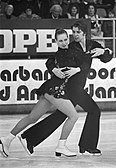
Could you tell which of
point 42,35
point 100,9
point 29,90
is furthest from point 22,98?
point 100,9

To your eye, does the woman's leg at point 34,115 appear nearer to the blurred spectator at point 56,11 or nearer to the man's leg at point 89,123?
the man's leg at point 89,123

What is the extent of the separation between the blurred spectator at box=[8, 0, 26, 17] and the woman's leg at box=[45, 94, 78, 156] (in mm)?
388

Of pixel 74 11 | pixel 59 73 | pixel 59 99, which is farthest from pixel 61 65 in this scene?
pixel 74 11

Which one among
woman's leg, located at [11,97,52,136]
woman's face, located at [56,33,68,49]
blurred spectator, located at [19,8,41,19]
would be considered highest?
blurred spectator, located at [19,8,41,19]

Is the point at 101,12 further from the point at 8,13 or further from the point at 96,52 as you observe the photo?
the point at 8,13

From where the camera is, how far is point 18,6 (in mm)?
3762

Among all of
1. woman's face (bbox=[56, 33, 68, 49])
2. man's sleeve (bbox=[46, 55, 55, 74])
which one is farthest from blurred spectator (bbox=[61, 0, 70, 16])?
man's sleeve (bbox=[46, 55, 55, 74])

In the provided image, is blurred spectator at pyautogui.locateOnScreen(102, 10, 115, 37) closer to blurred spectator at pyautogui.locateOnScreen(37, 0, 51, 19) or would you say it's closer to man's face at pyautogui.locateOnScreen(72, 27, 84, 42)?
man's face at pyautogui.locateOnScreen(72, 27, 84, 42)

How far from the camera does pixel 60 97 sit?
375cm

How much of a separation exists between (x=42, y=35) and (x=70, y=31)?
5.4 inches

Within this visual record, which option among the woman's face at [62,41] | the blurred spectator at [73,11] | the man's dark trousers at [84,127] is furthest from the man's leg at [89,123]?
the blurred spectator at [73,11]

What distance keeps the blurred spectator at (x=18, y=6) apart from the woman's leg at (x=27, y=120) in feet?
1.30

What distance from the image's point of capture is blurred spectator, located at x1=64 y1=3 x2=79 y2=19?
12.4 feet

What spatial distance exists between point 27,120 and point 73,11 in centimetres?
53
